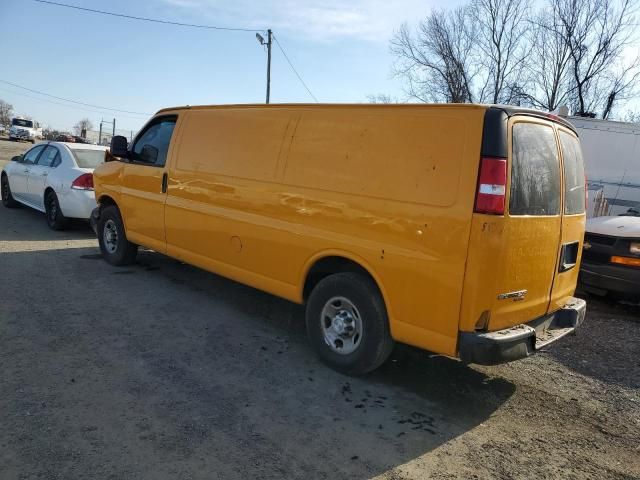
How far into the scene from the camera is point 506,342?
11.1ft

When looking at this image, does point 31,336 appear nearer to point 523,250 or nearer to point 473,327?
point 473,327

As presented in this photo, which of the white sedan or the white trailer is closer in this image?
the white sedan

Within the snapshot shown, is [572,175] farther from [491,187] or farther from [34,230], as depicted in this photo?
[34,230]

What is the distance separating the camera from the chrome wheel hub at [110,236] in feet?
22.9

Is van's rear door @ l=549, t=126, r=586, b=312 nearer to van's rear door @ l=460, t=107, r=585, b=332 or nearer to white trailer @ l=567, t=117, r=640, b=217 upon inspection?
van's rear door @ l=460, t=107, r=585, b=332

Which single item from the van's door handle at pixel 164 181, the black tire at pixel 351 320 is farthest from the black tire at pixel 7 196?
the black tire at pixel 351 320

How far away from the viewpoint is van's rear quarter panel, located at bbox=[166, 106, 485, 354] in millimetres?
3420

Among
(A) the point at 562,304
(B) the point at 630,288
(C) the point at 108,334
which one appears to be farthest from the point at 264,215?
(B) the point at 630,288

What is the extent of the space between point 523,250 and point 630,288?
11.9ft

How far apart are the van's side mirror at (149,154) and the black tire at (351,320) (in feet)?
9.90

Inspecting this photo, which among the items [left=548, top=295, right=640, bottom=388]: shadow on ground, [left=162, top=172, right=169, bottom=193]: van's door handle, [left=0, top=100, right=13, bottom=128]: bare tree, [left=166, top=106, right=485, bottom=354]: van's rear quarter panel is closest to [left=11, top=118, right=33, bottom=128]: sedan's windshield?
[left=0, top=100, right=13, bottom=128]: bare tree

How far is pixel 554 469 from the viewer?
3.08 meters

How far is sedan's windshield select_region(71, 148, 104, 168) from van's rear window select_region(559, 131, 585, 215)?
776 cm

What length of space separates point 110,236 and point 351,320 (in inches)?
172
